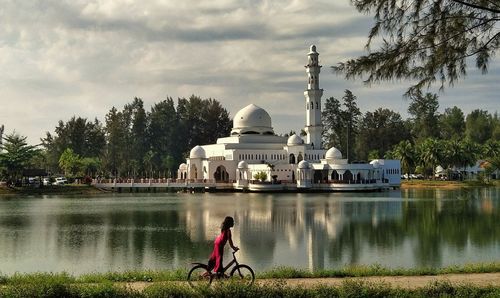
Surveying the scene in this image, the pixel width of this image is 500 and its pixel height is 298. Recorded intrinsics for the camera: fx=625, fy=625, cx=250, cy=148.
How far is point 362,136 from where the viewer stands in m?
101

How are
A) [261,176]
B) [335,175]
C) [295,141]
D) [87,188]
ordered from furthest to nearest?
1. [295,141]
2. [261,176]
3. [335,175]
4. [87,188]

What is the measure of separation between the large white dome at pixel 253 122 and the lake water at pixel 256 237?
42402 millimetres

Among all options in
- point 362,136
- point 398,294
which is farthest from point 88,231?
point 362,136

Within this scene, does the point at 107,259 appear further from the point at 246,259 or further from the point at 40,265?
the point at 246,259

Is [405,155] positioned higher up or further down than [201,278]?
higher up

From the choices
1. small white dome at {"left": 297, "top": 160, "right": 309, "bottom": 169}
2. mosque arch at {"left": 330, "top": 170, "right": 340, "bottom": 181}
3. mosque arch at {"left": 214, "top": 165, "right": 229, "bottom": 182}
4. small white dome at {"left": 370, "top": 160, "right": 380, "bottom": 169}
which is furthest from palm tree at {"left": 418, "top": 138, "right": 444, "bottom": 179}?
mosque arch at {"left": 214, "top": 165, "right": 229, "bottom": 182}

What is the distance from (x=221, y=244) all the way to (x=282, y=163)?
65.0 m

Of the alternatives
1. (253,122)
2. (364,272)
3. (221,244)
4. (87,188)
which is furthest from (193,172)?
(221,244)

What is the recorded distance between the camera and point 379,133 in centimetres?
10069

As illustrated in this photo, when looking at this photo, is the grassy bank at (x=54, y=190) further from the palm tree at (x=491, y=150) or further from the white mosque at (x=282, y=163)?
the palm tree at (x=491, y=150)

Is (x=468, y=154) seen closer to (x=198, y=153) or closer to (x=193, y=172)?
(x=198, y=153)

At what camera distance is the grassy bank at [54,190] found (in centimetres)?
6380

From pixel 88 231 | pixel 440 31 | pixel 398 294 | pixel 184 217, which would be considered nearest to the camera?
pixel 398 294

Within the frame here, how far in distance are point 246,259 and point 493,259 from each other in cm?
801
